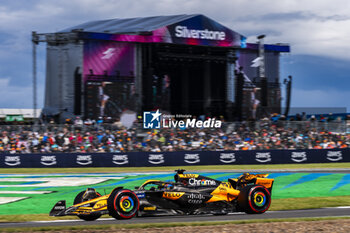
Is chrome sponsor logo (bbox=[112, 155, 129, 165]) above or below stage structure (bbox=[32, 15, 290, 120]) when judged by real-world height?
below

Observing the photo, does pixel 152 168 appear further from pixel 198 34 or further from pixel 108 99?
pixel 198 34

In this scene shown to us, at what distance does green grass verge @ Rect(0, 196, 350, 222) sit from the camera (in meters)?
11.0

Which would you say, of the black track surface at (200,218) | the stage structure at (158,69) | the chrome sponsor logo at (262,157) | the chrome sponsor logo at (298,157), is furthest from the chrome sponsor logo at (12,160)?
the black track surface at (200,218)

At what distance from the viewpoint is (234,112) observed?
37.9m

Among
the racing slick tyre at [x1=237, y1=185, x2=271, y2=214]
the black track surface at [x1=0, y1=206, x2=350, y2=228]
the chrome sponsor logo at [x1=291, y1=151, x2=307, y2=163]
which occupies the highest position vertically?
the racing slick tyre at [x1=237, y1=185, x2=271, y2=214]

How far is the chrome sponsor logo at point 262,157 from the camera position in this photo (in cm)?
2833

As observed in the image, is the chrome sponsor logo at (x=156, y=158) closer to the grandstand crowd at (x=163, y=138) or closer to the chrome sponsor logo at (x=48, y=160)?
the grandstand crowd at (x=163, y=138)

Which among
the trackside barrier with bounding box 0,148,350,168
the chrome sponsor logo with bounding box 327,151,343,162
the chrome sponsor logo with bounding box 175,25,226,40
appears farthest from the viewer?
the chrome sponsor logo with bounding box 175,25,226,40

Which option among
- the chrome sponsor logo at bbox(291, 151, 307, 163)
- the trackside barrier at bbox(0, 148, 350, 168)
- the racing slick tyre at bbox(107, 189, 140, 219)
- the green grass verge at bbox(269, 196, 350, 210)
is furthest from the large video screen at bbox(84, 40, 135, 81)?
the racing slick tyre at bbox(107, 189, 140, 219)

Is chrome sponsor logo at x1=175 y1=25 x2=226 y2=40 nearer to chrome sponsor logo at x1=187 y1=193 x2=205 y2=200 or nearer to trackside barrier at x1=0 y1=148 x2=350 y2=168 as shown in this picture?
trackside barrier at x1=0 y1=148 x2=350 y2=168

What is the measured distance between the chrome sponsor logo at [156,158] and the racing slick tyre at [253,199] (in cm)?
1685

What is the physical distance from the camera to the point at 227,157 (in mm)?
28000

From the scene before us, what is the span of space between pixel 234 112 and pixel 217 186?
27.3 metres

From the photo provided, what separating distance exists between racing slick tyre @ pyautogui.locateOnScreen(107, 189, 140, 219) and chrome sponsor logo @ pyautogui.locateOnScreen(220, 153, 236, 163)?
18276 mm
